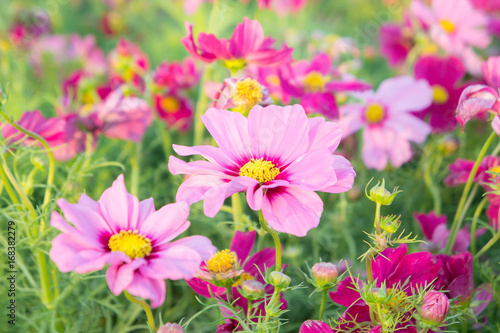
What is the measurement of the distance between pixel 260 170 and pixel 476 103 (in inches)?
10.9

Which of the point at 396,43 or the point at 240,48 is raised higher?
the point at 240,48

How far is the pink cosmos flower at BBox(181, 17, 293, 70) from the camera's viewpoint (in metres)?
0.69

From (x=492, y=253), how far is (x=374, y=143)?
298 millimetres

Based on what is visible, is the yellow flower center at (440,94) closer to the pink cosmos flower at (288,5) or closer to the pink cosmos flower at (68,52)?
the pink cosmos flower at (288,5)

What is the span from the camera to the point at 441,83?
3.53ft

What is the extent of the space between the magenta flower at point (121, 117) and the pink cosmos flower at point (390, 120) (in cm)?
40

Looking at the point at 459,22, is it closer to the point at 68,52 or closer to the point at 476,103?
the point at 476,103

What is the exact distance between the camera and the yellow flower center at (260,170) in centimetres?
54

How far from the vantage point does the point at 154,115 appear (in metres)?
1.05

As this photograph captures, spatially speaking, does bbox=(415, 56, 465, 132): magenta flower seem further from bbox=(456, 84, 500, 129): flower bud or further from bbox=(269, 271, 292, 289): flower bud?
bbox=(269, 271, 292, 289): flower bud

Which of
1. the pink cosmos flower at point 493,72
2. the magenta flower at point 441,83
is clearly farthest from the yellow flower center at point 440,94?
the pink cosmos flower at point 493,72

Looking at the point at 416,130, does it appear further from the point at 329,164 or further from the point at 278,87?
the point at 329,164

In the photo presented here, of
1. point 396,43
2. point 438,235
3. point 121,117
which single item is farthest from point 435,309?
point 396,43

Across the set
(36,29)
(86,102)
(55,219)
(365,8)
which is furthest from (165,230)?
(365,8)
